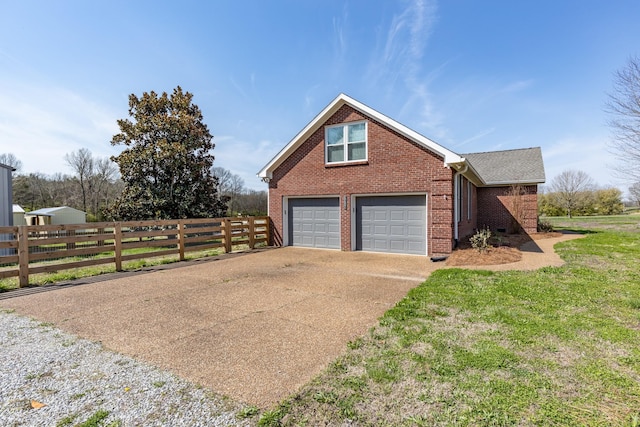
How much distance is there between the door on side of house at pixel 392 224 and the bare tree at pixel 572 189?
118ft

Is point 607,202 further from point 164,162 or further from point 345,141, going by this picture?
point 164,162

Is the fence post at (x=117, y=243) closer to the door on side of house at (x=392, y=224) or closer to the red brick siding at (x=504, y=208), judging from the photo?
the door on side of house at (x=392, y=224)

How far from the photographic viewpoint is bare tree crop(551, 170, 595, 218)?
35875 mm

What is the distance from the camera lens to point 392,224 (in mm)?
11445

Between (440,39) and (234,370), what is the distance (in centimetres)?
1295

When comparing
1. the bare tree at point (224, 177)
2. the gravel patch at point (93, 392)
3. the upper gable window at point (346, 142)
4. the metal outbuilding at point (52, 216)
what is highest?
the bare tree at point (224, 177)

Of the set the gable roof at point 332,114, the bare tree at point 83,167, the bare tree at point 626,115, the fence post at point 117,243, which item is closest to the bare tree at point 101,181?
the bare tree at point 83,167

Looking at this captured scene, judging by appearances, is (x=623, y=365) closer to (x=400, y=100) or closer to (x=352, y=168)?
(x=352, y=168)

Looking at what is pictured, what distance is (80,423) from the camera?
7.72 ft

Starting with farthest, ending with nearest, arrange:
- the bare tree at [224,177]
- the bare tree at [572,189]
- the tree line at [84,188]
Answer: the bare tree at [224,177] → the tree line at [84,188] → the bare tree at [572,189]

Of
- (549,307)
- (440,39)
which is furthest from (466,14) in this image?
(549,307)

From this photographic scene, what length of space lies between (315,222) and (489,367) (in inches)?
401

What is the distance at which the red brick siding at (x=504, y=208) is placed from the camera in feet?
55.8

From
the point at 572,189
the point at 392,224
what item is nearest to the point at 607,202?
the point at 572,189
